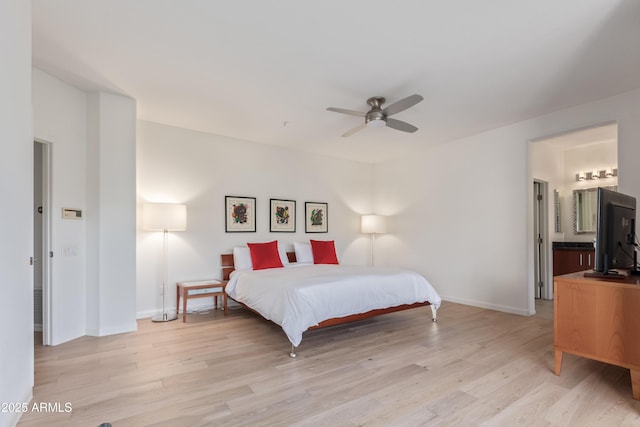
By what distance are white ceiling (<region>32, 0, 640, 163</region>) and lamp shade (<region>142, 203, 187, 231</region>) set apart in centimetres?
122

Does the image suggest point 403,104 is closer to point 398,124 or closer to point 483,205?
point 398,124

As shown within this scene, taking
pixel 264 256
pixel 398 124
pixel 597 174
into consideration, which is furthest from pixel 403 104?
pixel 597 174

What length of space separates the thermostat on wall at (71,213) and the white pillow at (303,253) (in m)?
3.05

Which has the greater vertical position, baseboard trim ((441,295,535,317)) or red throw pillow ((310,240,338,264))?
red throw pillow ((310,240,338,264))

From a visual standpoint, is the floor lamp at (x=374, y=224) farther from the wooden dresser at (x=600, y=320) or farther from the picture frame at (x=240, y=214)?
the wooden dresser at (x=600, y=320)

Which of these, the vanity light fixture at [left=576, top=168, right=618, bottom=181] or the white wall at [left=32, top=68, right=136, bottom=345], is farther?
the vanity light fixture at [left=576, top=168, right=618, bottom=181]

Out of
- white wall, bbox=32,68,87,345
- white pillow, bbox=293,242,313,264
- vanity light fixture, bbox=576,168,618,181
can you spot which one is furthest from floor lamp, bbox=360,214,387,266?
white wall, bbox=32,68,87,345

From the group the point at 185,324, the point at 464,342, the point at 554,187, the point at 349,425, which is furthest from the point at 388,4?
the point at 554,187

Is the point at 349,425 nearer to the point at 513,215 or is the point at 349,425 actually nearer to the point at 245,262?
the point at 245,262

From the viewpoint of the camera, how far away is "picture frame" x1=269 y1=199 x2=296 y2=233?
5.59m

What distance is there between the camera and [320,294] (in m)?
3.27

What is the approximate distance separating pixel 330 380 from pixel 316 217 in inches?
152

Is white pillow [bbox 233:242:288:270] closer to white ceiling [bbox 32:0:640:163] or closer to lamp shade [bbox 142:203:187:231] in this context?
lamp shade [bbox 142:203:187:231]

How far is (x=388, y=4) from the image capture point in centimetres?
221
